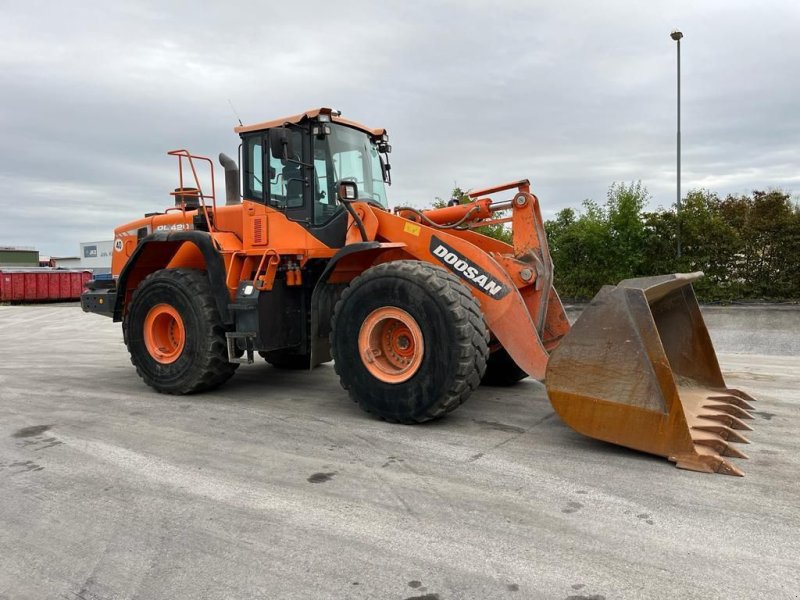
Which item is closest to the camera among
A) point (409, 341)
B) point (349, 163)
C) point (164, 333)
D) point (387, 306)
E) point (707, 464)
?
point (707, 464)

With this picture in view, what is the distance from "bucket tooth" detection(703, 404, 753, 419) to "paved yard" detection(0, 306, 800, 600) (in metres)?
0.18

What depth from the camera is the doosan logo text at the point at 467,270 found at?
16.3 ft

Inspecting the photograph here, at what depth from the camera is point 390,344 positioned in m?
5.30

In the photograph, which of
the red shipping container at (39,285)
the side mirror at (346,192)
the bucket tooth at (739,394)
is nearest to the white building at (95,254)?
the red shipping container at (39,285)

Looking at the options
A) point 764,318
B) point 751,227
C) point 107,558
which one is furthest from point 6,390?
point 751,227

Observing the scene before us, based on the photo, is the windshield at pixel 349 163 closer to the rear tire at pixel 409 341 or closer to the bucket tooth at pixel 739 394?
the rear tire at pixel 409 341

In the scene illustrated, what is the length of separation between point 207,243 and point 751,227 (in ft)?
38.4

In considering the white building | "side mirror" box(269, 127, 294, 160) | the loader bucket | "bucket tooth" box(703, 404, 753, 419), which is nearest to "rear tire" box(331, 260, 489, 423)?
the loader bucket

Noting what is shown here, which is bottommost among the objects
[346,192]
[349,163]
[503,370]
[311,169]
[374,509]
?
[374,509]

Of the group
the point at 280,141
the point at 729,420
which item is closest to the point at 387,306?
the point at 280,141

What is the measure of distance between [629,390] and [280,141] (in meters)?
3.72

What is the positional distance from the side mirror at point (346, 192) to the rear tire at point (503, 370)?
229cm

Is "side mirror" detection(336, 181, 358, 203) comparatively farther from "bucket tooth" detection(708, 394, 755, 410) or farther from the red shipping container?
the red shipping container

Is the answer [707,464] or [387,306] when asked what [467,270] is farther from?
[707,464]
